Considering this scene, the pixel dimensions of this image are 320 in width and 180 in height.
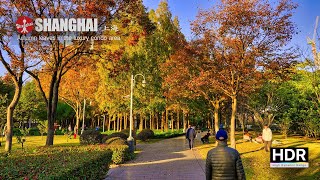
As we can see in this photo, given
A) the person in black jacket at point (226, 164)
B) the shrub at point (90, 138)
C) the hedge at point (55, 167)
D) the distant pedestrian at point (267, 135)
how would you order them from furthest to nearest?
1. the shrub at point (90, 138)
2. the distant pedestrian at point (267, 135)
3. the person in black jacket at point (226, 164)
4. the hedge at point (55, 167)

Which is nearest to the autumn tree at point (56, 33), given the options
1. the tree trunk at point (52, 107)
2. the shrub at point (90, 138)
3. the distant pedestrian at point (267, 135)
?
the tree trunk at point (52, 107)

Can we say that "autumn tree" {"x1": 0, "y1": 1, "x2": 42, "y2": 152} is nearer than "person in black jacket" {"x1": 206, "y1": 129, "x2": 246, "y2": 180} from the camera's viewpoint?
No

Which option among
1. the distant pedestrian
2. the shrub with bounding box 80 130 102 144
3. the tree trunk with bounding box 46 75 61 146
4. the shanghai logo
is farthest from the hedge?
the shrub with bounding box 80 130 102 144

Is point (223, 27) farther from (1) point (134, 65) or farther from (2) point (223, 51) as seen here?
(1) point (134, 65)

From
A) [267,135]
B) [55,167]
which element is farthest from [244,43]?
[55,167]

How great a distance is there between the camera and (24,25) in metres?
15.0

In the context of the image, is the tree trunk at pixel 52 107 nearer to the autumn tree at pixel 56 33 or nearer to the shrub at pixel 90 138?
the autumn tree at pixel 56 33

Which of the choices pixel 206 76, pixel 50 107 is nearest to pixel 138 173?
pixel 50 107

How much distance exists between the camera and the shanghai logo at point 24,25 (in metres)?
15.0

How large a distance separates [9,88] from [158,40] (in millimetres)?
33449

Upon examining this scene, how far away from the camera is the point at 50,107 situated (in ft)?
54.3

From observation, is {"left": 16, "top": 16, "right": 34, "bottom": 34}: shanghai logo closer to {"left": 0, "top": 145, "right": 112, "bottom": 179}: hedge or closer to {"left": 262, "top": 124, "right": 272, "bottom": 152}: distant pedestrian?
{"left": 0, "top": 145, "right": 112, "bottom": 179}: hedge

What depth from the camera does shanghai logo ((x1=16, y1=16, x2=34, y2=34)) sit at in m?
15.0

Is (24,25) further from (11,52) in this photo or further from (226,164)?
(226,164)
